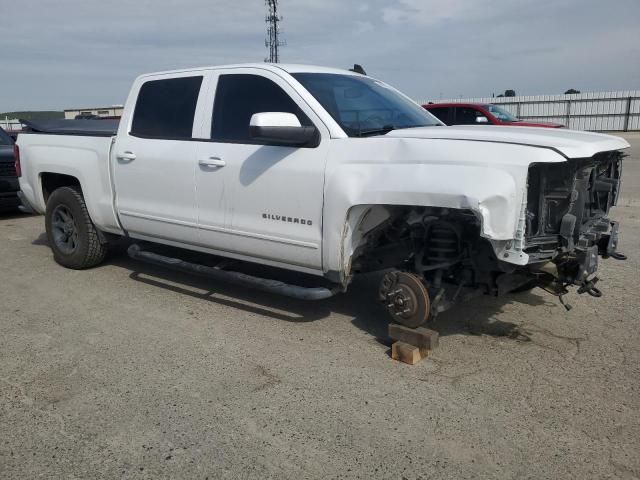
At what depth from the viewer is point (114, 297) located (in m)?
5.38

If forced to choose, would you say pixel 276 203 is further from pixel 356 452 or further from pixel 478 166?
pixel 356 452

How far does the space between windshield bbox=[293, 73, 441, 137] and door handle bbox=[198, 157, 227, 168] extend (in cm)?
87

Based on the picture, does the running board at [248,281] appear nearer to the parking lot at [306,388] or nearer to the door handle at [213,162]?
the parking lot at [306,388]

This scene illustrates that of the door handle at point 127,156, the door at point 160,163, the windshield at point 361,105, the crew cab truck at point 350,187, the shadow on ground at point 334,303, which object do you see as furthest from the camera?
the door handle at point 127,156

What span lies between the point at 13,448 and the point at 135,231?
9.02 ft

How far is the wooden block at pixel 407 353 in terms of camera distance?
3.84 metres

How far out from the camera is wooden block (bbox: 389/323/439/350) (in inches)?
154

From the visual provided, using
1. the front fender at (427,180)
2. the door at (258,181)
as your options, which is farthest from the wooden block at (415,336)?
the door at (258,181)

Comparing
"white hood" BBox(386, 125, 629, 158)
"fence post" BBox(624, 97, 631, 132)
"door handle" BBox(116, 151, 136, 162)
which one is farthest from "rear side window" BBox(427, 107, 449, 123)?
"fence post" BBox(624, 97, 631, 132)

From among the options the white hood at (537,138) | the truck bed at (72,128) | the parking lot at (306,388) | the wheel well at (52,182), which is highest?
the truck bed at (72,128)

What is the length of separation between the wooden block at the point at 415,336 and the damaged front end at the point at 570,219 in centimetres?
81

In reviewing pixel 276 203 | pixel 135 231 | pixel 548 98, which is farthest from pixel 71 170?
pixel 548 98

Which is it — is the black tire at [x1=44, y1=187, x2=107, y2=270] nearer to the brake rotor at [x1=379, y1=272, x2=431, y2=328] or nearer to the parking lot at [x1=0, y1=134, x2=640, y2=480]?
the parking lot at [x1=0, y1=134, x2=640, y2=480]

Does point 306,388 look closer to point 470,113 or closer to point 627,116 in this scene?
point 470,113
